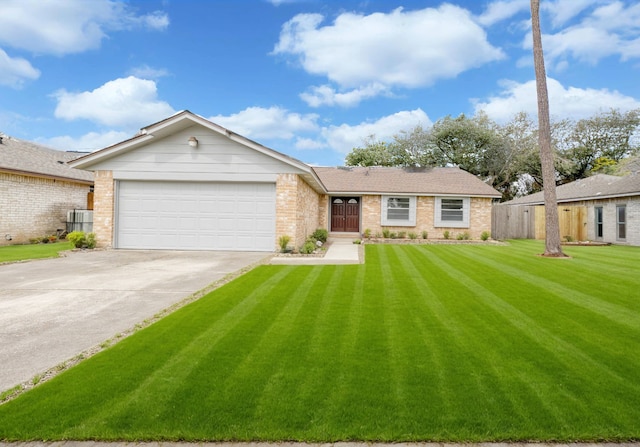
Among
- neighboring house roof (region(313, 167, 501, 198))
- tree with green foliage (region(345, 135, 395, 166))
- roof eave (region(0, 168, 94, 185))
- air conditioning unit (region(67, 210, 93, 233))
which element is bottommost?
air conditioning unit (region(67, 210, 93, 233))

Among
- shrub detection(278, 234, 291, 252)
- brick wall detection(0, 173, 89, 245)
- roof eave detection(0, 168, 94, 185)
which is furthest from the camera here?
brick wall detection(0, 173, 89, 245)

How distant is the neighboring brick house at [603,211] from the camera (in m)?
16.8

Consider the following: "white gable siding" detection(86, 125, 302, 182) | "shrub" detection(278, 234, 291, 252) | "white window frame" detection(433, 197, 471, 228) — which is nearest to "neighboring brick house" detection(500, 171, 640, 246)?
"white window frame" detection(433, 197, 471, 228)

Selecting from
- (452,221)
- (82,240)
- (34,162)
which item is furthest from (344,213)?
(34,162)

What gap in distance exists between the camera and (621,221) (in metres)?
17.5

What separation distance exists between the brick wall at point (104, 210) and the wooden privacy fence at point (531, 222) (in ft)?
62.6

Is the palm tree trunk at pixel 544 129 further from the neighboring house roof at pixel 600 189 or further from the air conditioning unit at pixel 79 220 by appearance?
the air conditioning unit at pixel 79 220

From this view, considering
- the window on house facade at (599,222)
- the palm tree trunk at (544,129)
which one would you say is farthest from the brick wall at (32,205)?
the window on house facade at (599,222)

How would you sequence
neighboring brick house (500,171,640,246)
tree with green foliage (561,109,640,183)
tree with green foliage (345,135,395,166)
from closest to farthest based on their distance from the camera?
neighboring brick house (500,171,640,246) < tree with green foliage (561,109,640,183) < tree with green foliage (345,135,395,166)

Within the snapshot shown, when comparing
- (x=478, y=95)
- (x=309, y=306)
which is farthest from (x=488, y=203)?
(x=309, y=306)

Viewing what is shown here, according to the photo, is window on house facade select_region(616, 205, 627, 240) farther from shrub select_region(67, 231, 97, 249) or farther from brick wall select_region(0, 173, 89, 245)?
brick wall select_region(0, 173, 89, 245)

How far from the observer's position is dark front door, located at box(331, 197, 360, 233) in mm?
21281

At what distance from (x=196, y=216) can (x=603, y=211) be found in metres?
20.2

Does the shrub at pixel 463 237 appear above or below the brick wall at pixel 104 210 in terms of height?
below
